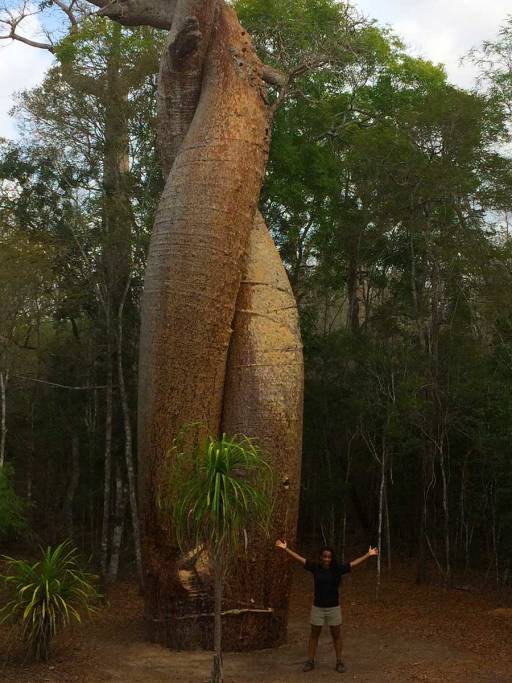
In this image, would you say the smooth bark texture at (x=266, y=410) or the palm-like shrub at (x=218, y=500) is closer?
the palm-like shrub at (x=218, y=500)

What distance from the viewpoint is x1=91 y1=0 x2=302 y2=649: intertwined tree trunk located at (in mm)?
7094

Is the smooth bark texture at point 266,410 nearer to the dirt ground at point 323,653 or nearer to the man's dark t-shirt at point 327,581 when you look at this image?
the dirt ground at point 323,653

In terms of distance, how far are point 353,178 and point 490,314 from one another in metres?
3.36

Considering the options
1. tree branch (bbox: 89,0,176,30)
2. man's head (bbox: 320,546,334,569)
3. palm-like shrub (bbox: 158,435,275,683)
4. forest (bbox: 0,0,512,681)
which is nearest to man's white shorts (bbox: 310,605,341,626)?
man's head (bbox: 320,546,334,569)

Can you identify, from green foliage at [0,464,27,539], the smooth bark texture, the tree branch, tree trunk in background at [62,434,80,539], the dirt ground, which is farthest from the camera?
tree trunk in background at [62,434,80,539]

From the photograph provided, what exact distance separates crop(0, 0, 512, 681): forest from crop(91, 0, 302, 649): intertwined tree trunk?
2162mm

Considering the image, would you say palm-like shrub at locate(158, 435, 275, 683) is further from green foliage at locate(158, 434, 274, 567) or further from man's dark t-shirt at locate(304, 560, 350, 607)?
man's dark t-shirt at locate(304, 560, 350, 607)

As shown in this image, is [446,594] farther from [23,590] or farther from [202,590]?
[23,590]

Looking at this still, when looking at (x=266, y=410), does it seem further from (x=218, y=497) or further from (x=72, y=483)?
(x=72, y=483)

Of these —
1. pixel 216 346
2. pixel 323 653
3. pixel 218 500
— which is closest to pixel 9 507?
pixel 216 346

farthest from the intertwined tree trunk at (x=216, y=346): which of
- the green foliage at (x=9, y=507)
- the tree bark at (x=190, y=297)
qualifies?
the green foliage at (x=9, y=507)

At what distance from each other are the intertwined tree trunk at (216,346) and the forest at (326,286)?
216 centimetres

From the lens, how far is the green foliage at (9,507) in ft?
36.2

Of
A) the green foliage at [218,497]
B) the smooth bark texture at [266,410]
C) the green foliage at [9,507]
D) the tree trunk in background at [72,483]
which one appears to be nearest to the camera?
the green foliage at [218,497]
